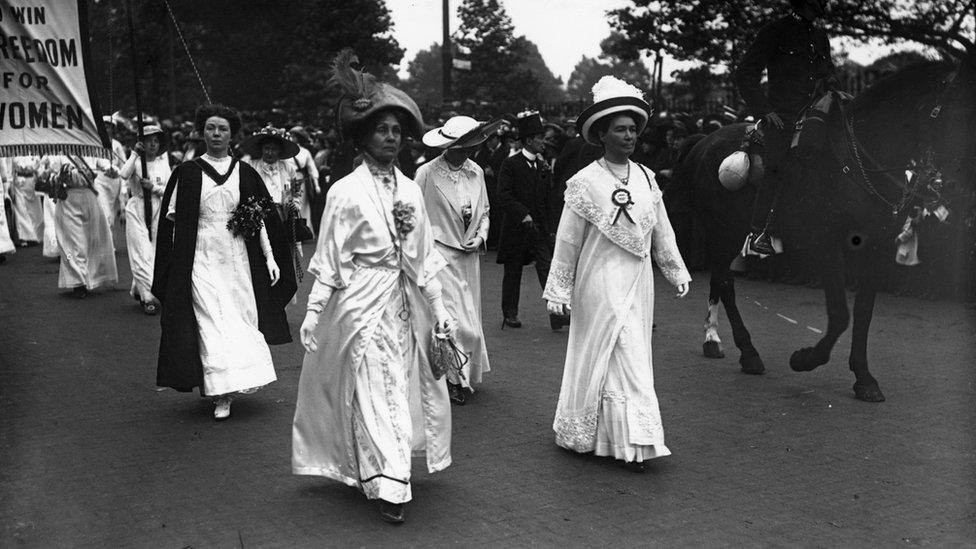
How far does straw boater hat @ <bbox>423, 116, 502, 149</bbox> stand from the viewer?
8656 millimetres

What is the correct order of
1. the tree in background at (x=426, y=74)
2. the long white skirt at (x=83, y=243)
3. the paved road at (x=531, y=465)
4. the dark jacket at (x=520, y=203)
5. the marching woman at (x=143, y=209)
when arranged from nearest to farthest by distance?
the paved road at (x=531, y=465), the dark jacket at (x=520, y=203), the marching woman at (x=143, y=209), the long white skirt at (x=83, y=243), the tree in background at (x=426, y=74)

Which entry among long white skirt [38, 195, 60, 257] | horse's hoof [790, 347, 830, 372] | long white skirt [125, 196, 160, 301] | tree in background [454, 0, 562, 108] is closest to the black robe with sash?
horse's hoof [790, 347, 830, 372]

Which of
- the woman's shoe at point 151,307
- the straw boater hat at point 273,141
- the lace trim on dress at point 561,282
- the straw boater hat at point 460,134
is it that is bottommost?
the woman's shoe at point 151,307

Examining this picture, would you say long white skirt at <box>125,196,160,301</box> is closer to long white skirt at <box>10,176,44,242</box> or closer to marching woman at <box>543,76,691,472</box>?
marching woman at <box>543,76,691,472</box>

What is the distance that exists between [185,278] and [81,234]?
24.6 ft

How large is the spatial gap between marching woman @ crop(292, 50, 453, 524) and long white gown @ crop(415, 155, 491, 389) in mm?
2662

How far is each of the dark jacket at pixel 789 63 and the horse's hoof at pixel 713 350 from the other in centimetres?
202

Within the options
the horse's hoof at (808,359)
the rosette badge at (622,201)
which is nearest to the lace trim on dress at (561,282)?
the rosette badge at (622,201)

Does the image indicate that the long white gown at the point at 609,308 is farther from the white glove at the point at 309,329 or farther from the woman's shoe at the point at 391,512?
the white glove at the point at 309,329

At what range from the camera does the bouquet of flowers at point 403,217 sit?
5699mm

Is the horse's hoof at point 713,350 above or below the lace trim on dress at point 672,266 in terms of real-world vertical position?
below

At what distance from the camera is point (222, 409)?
7.73m

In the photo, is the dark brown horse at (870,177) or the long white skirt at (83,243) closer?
the dark brown horse at (870,177)

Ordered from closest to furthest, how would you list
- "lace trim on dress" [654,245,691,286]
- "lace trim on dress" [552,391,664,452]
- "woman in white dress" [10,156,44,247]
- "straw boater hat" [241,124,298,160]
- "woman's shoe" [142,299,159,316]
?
"lace trim on dress" [552,391,664,452]
"lace trim on dress" [654,245,691,286]
"straw boater hat" [241,124,298,160]
"woman's shoe" [142,299,159,316]
"woman in white dress" [10,156,44,247]
